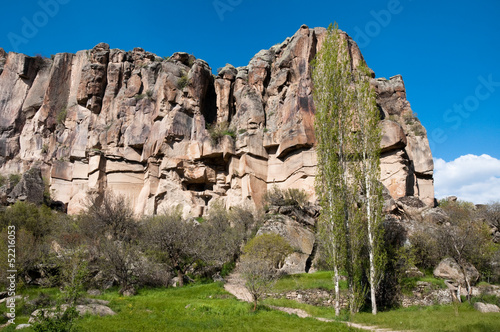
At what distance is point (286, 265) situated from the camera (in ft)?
80.4

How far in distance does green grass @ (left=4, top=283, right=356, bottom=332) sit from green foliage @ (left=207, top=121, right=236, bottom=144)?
24.6 m

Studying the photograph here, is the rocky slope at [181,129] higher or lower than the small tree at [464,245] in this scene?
higher

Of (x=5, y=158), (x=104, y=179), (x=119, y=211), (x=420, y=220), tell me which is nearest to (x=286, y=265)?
(x=420, y=220)

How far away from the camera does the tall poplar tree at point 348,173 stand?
17.2m

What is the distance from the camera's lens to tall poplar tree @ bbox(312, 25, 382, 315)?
17.2m

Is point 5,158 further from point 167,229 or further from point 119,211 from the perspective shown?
point 167,229

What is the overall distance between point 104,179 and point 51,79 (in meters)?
18.1

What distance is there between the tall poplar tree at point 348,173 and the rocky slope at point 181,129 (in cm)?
1693

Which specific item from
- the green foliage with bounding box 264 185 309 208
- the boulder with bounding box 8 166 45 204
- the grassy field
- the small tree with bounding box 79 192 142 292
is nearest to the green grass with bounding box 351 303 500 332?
the grassy field

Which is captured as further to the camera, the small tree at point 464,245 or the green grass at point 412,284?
the small tree at point 464,245

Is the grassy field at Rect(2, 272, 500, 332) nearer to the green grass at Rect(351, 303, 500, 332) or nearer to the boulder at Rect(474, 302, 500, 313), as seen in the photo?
the green grass at Rect(351, 303, 500, 332)

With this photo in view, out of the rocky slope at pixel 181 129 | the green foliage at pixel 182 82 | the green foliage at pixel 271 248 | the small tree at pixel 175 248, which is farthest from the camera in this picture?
the green foliage at pixel 182 82

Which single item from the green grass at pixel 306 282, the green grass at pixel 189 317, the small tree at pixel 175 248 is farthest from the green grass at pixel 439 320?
the small tree at pixel 175 248

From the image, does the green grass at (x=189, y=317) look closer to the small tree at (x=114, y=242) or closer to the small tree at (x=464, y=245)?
the small tree at (x=114, y=242)
